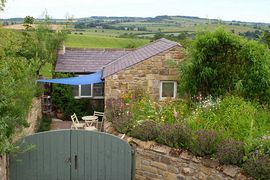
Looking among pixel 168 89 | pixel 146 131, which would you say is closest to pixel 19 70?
pixel 146 131

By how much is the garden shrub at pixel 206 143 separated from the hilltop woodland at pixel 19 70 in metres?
4.69

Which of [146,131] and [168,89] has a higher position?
[168,89]

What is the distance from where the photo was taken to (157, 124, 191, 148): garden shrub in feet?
36.7

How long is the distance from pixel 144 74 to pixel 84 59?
7.50 meters

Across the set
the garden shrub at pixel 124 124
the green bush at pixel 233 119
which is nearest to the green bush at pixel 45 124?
the garden shrub at pixel 124 124

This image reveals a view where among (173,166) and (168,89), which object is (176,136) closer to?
(173,166)

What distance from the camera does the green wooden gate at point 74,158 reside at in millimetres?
11719

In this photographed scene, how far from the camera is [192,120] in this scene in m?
12.4

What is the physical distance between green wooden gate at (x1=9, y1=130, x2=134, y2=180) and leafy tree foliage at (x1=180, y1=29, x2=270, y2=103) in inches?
227

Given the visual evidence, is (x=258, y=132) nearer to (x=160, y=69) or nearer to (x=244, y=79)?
(x=244, y=79)

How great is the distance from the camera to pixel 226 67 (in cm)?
1638

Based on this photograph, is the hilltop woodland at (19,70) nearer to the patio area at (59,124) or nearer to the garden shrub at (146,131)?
the patio area at (59,124)

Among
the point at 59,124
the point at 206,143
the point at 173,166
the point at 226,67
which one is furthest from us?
the point at 59,124

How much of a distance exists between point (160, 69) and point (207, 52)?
9.56ft
